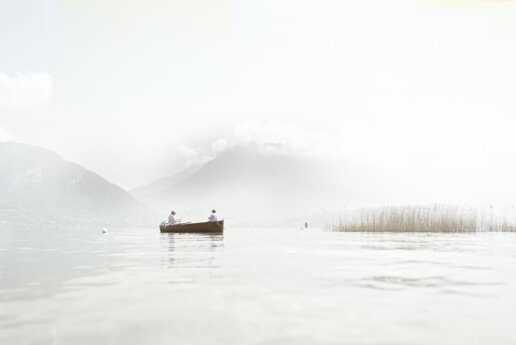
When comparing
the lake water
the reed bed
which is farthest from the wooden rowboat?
the lake water

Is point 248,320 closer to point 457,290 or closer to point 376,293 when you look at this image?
point 376,293

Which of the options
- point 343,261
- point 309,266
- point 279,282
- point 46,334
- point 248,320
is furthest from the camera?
point 343,261

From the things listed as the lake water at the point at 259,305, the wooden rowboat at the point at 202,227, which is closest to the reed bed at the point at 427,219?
the wooden rowboat at the point at 202,227

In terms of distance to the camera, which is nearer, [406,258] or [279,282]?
[279,282]

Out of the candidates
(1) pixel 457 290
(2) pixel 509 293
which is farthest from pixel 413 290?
(2) pixel 509 293

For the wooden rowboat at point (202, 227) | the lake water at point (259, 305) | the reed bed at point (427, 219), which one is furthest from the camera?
the reed bed at point (427, 219)

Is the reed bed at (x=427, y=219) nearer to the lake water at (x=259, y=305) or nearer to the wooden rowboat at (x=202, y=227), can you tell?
the wooden rowboat at (x=202, y=227)

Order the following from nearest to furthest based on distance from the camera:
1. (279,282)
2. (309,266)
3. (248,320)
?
(248,320)
(279,282)
(309,266)

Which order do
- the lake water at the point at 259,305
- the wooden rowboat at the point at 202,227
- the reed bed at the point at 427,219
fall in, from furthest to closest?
the reed bed at the point at 427,219
the wooden rowboat at the point at 202,227
the lake water at the point at 259,305

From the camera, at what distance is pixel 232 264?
21156mm

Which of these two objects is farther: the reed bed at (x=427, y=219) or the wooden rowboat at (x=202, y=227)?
the reed bed at (x=427, y=219)

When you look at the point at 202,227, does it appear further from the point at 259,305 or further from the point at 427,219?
the point at 259,305

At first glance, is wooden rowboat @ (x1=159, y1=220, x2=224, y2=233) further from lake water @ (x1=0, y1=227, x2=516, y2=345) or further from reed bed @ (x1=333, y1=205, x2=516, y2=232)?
lake water @ (x1=0, y1=227, x2=516, y2=345)

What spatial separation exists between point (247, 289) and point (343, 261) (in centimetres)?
946
